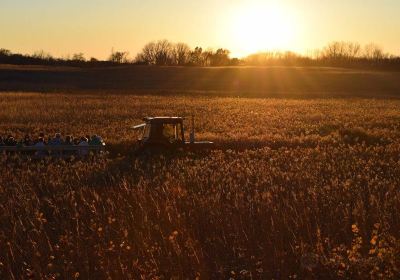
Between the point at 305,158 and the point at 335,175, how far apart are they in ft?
7.78

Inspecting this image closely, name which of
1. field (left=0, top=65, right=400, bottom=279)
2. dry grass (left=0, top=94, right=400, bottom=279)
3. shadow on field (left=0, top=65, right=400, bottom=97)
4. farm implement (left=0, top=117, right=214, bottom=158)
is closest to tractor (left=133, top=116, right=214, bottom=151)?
farm implement (left=0, top=117, right=214, bottom=158)

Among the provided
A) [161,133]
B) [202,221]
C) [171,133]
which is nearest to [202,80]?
[171,133]

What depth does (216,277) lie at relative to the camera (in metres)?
5.99

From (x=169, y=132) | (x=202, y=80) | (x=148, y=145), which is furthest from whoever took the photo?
(x=202, y=80)

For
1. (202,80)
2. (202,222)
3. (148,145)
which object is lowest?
(202,80)

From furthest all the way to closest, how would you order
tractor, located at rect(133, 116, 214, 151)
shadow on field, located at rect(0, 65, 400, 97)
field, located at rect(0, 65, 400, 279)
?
1. shadow on field, located at rect(0, 65, 400, 97)
2. tractor, located at rect(133, 116, 214, 151)
3. field, located at rect(0, 65, 400, 279)

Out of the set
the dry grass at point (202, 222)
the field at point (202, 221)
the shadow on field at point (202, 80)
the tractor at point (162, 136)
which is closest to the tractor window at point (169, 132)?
the tractor at point (162, 136)

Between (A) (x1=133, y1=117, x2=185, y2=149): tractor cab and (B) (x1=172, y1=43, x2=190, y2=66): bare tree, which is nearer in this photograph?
(A) (x1=133, y1=117, x2=185, y2=149): tractor cab

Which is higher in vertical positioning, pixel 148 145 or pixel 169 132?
pixel 169 132

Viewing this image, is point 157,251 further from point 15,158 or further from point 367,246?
point 15,158

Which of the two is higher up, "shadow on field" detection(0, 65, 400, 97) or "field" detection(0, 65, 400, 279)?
"field" detection(0, 65, 400, 279)

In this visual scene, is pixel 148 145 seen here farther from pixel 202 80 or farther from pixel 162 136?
pixel 202 80

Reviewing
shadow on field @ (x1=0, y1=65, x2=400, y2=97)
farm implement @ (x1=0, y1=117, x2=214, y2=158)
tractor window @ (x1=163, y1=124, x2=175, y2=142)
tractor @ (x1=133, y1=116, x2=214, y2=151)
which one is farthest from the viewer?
shadow on field @ (x1=0, y1=65, x2=400, y2=97)

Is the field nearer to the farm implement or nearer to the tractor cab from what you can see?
the farm implement
